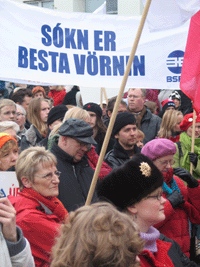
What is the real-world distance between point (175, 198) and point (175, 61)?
2.51 m

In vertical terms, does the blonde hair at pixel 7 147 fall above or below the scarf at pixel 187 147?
above

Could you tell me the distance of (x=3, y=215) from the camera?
2037 mm

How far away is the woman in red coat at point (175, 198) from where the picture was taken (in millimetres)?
4095

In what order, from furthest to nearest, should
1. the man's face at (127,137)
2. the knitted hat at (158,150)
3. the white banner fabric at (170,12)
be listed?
A: 1. the man's face at (127,137)
2. the white banner fabric at (170,12)
3. the knitted hat at (158,150)

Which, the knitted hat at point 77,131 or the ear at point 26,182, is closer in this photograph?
the ear at point 26,182

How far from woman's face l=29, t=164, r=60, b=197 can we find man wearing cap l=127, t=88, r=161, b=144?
425cm

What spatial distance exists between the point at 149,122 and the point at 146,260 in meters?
5.21

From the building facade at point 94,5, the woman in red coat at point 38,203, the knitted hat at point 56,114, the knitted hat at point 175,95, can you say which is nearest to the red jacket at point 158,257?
the woman in red coat at point 38,203

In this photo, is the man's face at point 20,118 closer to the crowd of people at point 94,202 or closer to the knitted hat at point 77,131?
the crowd of people at point 94,202

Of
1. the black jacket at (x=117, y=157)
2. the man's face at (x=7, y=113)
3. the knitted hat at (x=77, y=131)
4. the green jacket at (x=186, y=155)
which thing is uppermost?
the knitted hat at (x=77, y=131)

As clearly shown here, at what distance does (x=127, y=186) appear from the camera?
2.66 metres

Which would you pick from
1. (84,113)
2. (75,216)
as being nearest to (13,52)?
(84,113)

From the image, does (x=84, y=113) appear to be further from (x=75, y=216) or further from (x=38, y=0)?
(x=38, y=0)

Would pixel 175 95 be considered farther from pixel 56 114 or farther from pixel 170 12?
pixel 170 12
